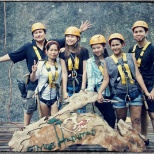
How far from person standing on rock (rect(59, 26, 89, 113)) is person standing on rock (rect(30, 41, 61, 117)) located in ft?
0.42

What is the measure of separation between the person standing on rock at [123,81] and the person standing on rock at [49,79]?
2.47 ft

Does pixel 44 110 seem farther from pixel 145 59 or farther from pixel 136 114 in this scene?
pixel 145 59

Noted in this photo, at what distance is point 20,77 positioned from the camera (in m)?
10.1

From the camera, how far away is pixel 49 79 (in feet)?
28.4

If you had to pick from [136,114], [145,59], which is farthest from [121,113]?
[145,59]

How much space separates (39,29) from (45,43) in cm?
26

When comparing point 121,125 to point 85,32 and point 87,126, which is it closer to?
point 87,126

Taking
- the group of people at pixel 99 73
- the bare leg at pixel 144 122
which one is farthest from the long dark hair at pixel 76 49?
the bare leg at pixel 144 122

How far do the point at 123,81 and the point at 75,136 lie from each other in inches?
45.8

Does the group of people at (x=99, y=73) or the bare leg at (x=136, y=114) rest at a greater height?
the group of people at (x=99, y=73)

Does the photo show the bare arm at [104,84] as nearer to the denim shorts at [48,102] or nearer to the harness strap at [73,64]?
the harness strap at [73,64]

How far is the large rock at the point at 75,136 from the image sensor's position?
8367mm

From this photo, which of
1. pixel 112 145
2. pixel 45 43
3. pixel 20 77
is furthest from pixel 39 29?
pixel 112 145

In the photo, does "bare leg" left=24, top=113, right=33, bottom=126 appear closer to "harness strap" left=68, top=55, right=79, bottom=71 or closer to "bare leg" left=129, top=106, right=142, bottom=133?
"harness strap" left=68, top=55, right=79, bottom=71
